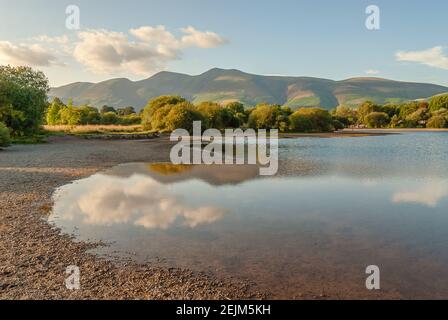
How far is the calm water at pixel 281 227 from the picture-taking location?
9031 mm

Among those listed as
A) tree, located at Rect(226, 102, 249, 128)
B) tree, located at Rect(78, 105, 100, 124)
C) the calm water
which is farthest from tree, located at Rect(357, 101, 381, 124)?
the calm water

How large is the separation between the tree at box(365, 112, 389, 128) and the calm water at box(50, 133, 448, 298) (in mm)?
155588

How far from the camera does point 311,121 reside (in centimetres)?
14000

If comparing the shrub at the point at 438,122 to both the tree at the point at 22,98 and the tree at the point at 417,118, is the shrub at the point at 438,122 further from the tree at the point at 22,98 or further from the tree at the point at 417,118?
the tree at the point at 22,98

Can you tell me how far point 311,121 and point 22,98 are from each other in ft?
352

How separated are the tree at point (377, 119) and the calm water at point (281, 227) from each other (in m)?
156

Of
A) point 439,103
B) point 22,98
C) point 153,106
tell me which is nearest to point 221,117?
point 153,106

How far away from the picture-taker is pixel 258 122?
137 m

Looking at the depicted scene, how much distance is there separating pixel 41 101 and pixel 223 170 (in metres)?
42.5

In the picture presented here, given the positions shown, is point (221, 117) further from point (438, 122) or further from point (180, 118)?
point (438, 122)

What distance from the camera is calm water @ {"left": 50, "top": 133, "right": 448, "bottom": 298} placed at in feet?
29.6

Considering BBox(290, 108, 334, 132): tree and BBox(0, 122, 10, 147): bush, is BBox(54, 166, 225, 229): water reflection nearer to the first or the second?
BBox(0, 122, 10, 147): bush
